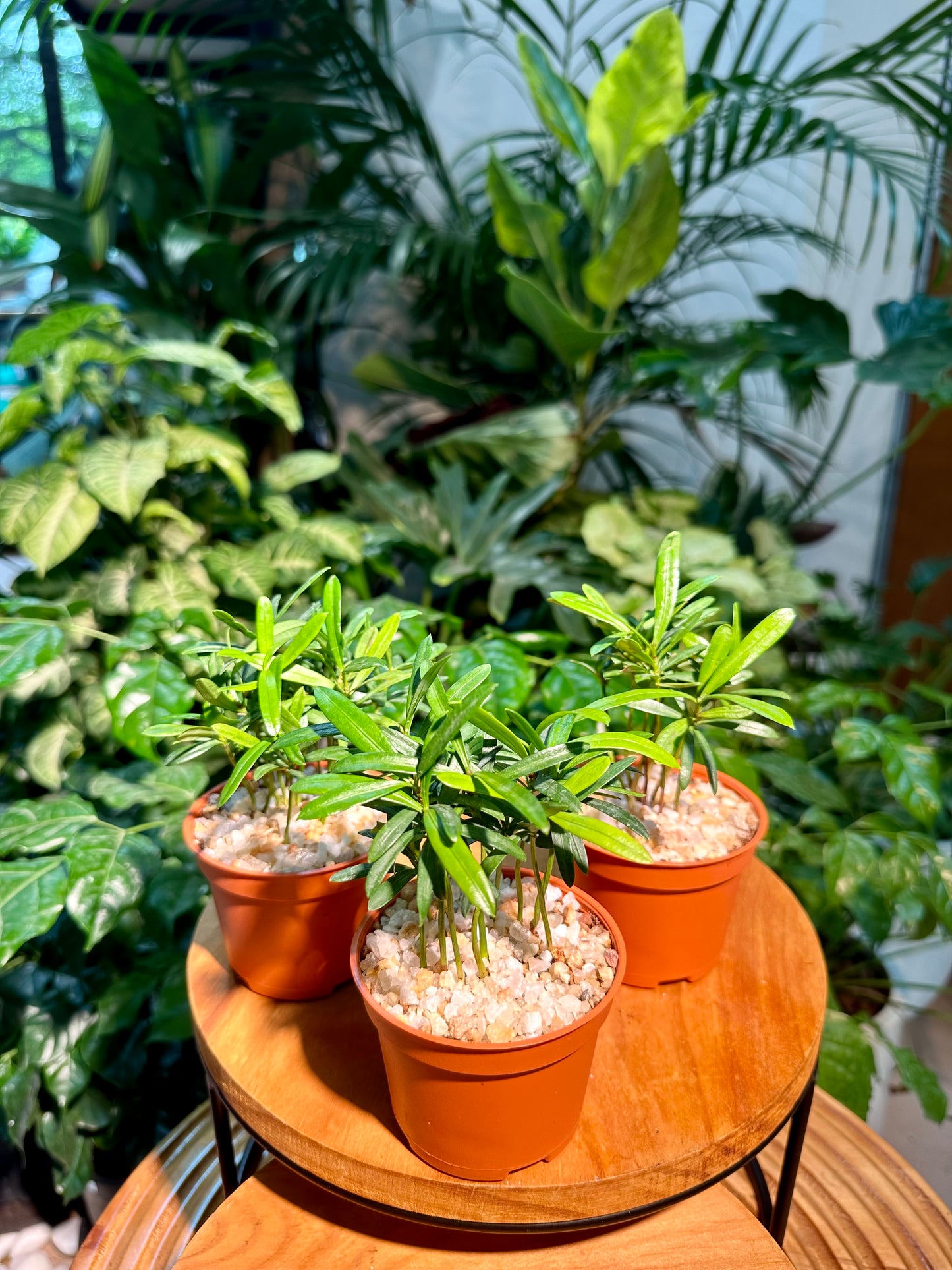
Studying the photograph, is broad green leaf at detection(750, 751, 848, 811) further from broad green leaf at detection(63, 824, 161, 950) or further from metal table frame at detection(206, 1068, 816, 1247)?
broad green leaf at detection(63, 824, 161, 950)

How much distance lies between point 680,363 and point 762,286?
1.09 meters

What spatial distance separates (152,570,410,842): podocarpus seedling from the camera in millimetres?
676

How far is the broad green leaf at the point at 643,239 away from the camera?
160 centimetres

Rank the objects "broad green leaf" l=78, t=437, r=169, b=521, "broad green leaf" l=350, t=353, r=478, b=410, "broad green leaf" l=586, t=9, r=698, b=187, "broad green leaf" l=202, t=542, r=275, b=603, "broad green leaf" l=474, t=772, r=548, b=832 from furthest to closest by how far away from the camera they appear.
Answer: "broad green leaf" l=350, t=353, r=478, b=410 < "broad green leaf" l=586, t=9, r=698, b=187 < "broad green leaf" l=202, t=542, r=275, b=603 < "broad green leaf" l=78, t=437, r=169, b=521 < "broad green leaf" l=474, t=772, r=548, b=832

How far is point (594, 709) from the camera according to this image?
0.63 metres

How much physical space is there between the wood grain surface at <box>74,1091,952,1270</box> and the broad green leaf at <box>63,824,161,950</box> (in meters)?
0.30

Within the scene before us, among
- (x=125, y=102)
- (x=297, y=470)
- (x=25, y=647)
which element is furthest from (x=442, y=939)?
(x=125, y=102)

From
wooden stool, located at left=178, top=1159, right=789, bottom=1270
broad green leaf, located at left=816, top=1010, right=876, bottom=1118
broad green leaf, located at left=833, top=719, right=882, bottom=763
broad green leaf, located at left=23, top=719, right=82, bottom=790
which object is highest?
broad green leaf, located at left=833, top=719, right=882, bottom=763

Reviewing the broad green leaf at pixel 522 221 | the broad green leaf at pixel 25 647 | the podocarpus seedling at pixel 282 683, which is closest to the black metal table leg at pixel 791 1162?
the podocarpus seedling at pixel 282 683

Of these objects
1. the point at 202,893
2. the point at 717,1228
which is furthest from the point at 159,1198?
the point at 717,1228

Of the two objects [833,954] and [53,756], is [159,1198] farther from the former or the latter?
[833,954]

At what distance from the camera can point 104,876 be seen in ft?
2.81

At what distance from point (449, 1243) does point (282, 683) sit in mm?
456

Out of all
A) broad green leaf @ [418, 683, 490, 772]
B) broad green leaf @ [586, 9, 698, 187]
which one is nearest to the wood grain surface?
broad green leaf @ [418, 683, 490, 772]
